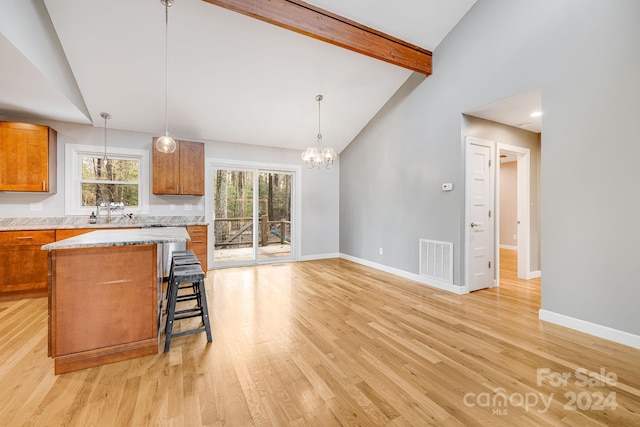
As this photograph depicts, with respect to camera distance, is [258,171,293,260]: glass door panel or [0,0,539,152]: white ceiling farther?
[258,171,293,260]: glass door panel

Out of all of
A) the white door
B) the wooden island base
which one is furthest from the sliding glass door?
the white door

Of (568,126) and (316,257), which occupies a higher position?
(568,126)

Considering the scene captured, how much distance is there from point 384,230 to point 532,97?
294 centimetres

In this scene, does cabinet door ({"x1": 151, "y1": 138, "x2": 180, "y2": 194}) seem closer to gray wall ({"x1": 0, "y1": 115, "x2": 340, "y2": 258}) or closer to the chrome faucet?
gray wall ({"x1": 0, "y1": 115, "x2": 340, "y2": 258})

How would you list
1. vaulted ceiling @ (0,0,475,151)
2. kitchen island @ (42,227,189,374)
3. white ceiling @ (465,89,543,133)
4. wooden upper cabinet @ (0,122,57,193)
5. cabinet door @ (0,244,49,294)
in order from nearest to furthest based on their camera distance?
kitchen island @ (42,227,189,374) → vaulted ceiling @ (0,0,475,151) → white ceiling @ (465,89,543,133) → cabinet door @ (0,244,49,294) → wooden upper cabinet @ (0,122,57,193)

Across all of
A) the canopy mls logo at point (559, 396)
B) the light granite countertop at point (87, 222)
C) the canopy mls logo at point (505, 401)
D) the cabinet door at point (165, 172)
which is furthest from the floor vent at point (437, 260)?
the cabinet door at point (165, 172)

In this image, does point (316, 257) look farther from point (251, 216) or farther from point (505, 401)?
point (505, 401)

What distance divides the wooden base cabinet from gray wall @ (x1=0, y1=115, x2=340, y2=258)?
33.9 inches

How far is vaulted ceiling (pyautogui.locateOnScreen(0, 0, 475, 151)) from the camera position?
9.71ft

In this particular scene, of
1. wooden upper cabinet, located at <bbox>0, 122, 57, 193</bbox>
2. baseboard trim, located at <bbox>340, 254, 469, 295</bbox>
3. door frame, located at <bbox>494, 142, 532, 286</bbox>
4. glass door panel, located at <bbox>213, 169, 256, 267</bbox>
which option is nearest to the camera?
wooden upper cabinet, located at <bbox>0, 122, 57, 193</bbox>

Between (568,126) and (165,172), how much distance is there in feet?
18.3

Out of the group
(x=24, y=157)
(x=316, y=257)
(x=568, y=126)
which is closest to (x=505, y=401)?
(x=568, y=126)

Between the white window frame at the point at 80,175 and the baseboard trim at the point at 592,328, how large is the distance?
6040mm

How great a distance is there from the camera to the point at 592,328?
8.70 ft
